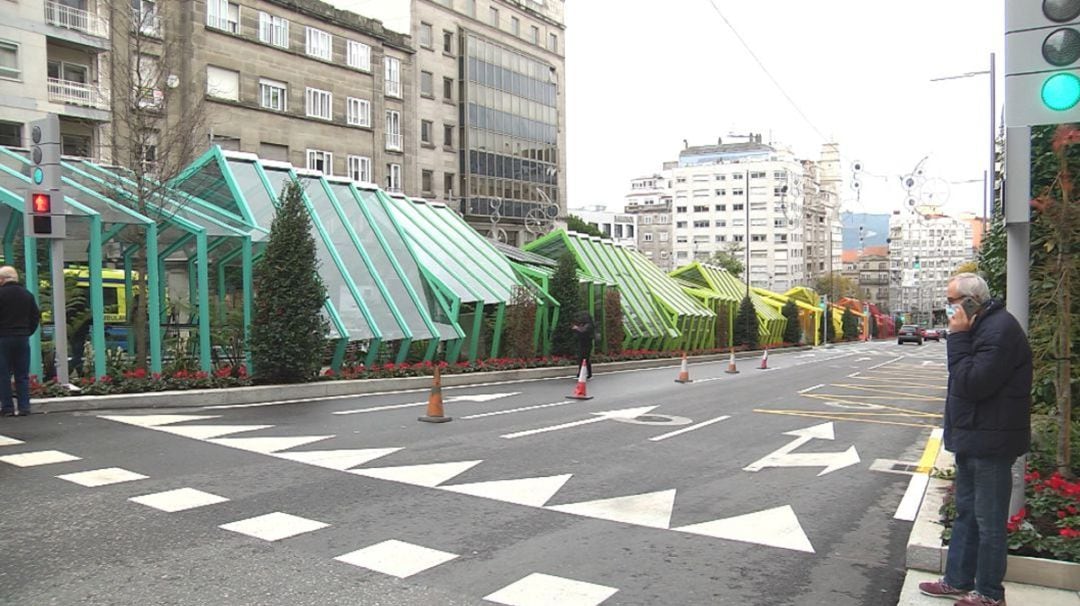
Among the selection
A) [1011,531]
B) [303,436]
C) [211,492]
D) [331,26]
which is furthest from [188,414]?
[331,26]

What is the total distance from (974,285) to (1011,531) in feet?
5.50

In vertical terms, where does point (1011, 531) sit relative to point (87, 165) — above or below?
below

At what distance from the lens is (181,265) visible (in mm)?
21656

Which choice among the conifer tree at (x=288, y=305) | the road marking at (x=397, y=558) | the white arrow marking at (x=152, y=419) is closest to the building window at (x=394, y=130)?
the conifer tree at (x=288, y=305)

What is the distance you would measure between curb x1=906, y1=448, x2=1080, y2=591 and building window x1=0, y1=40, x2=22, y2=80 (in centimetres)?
3282

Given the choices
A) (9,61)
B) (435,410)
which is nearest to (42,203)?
(435,410)

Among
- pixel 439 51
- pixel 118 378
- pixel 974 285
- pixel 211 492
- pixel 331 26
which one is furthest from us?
pixel 439 51

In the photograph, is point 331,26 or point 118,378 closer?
point 118,378

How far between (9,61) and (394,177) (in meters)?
19.6

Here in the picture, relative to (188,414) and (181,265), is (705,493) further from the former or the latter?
(181,265)

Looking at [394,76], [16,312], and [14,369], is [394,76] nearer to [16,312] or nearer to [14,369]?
[16,312]

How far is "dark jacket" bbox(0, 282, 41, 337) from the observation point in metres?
9.94

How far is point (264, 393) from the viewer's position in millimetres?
13234

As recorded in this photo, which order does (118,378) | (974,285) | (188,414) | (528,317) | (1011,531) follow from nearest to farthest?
1. (974,285)
2. (1011,531)
3. (188,414)
4. (118,378)
5. (528,317)
